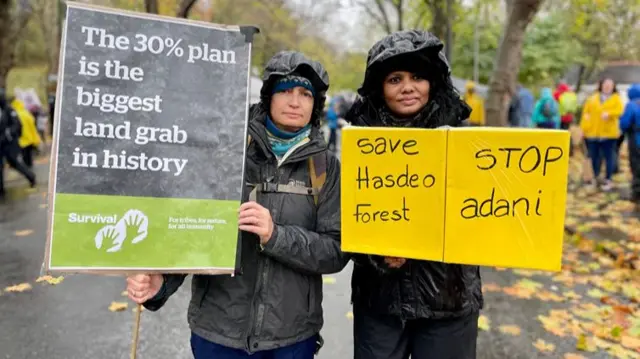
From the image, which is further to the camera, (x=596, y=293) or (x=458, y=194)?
(x=596, y=293)

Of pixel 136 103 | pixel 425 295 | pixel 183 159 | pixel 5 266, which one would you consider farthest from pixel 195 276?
pixel 5 266

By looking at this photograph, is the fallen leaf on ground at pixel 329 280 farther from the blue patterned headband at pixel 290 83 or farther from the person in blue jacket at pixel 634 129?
the person in blue jacket at pixel 634 129

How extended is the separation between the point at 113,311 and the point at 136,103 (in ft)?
10.4

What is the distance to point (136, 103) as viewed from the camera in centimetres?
178

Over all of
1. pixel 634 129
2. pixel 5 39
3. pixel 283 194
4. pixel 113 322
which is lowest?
pixel 113 322

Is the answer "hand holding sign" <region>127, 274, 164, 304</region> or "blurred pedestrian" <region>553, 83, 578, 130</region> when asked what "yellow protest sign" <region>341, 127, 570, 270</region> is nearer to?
"hand holding sign" <region>127, 274, 164, 304</region>

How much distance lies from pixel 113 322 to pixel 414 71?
3287 mm

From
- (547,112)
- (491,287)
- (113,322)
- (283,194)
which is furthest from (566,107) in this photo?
(283,194)

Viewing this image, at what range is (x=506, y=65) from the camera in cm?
912

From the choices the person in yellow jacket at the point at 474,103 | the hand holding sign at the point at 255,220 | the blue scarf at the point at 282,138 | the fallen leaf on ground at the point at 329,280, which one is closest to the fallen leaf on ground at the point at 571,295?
the fallen leaf on ground at the point at 329,280

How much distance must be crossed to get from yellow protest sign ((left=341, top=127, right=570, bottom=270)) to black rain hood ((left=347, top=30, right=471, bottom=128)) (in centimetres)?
25

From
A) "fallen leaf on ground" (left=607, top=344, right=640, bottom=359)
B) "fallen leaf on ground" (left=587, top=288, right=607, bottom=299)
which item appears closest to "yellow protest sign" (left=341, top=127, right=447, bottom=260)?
"fallen leaf on ground" (left=607, top=344, right=640, bottom=359)

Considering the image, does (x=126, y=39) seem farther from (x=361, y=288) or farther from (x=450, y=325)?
(x=450, y=325)

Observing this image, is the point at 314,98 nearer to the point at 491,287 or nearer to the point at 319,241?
the point at 319,241
